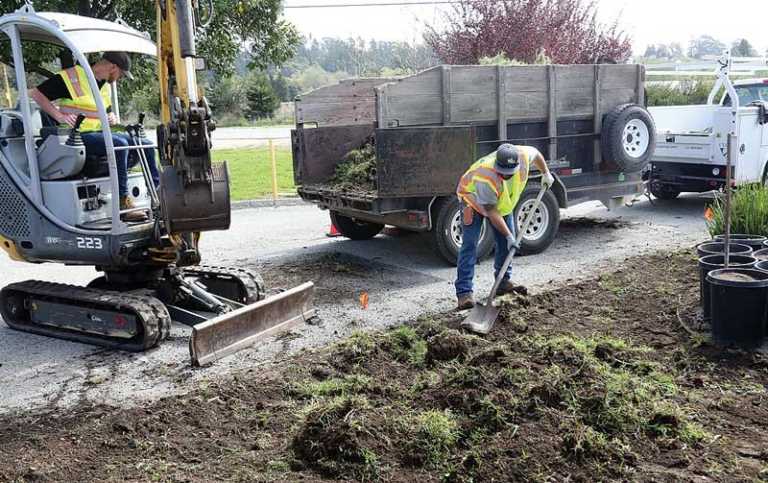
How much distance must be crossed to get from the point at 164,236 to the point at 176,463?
2.85 metres

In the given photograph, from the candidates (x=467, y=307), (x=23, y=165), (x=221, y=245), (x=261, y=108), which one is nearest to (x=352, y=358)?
(x=467, y=307)

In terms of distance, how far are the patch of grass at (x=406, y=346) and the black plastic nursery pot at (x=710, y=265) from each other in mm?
2451

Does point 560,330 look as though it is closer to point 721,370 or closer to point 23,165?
point 721,370

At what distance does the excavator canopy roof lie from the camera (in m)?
6.38

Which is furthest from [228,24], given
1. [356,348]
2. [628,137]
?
[356,348]

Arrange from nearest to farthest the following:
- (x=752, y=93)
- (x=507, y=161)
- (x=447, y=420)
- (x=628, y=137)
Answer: (x=447, y=420)
(x=507, y=161)
(x=628, y=137)
(x=752, y=93)

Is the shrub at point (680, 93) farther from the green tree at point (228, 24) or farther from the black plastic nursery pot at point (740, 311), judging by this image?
the black plastic nursery pot at point (740, 311)

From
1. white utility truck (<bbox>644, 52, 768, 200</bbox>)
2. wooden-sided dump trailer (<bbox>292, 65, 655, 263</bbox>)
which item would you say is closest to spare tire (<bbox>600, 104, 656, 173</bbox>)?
wooden-sided dump trailer (<bbox>292, 65, 655, 263</bbox>)

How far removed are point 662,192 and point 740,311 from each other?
766cm

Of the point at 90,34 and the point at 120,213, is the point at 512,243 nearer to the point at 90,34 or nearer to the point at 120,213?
the point at 120,213

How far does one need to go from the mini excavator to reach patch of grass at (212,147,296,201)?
211 inches

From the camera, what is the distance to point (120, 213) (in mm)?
6844

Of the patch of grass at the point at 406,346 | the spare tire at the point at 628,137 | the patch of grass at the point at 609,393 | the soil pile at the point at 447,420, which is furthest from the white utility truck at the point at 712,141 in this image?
the patch of grass at the point at 406,346

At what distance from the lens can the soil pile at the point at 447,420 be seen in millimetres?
4184
